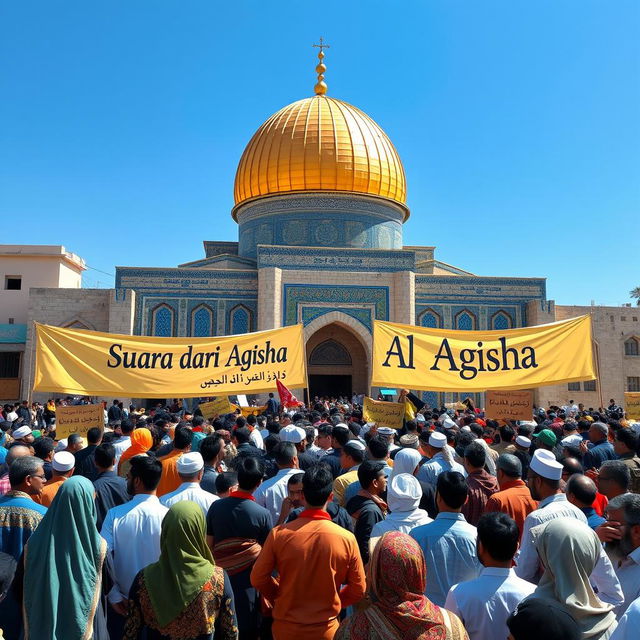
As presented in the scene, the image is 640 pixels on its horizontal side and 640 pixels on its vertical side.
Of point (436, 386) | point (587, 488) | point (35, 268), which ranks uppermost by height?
point (35, 268)

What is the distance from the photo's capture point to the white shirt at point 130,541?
12.4 feet

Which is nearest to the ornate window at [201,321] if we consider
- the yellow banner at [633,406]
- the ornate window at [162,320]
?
the ornate window at [162,320]

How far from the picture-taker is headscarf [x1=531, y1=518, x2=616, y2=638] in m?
2.64

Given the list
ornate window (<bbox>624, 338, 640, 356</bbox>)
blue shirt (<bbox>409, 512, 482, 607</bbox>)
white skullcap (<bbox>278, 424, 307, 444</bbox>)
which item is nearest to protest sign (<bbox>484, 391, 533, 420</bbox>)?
white skullcap (<bbox>278, 424, 307, 444</bbox>)

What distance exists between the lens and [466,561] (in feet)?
11.3

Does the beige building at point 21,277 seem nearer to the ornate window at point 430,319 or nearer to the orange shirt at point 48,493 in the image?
the ornate window at point 430,319

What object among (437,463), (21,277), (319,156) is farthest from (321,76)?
(437,463)

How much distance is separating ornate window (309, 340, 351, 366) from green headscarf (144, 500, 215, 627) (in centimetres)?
2245

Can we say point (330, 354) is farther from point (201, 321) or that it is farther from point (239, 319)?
point (201, 321)

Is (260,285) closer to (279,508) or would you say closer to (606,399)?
(606,399)

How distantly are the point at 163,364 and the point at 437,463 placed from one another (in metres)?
5.11

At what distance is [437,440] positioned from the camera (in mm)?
6156

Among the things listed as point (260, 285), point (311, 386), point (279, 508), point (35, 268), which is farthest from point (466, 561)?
point (35, 268)

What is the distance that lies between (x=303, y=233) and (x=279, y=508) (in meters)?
21.5
